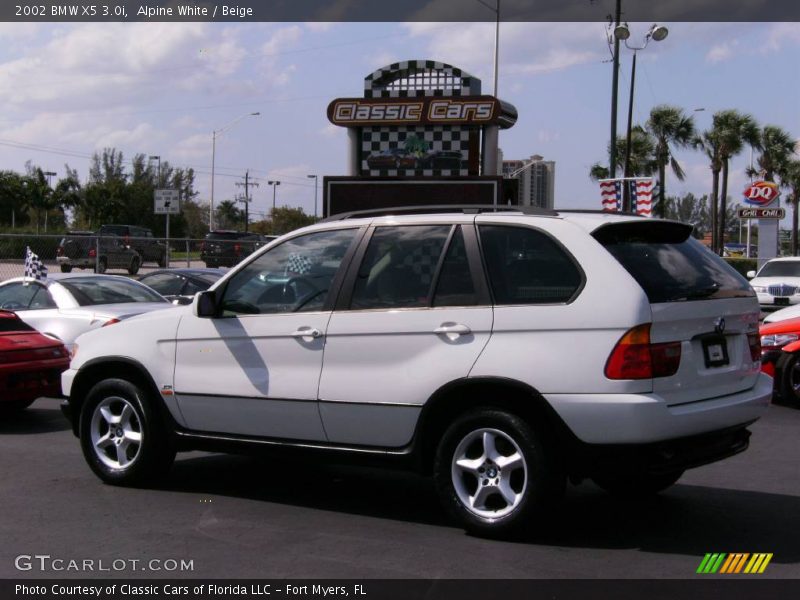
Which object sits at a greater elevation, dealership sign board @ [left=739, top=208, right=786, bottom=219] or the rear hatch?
dealership sign board @ [left=739, top=208, right=786, bottom=219]

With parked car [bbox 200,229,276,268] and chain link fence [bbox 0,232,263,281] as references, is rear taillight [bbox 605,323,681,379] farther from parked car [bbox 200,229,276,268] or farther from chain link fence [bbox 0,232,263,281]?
parked car [bbox 200,229,276,268]

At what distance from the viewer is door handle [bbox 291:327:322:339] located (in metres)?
5.83

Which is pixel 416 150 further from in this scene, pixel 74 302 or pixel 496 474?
pixel 496 474

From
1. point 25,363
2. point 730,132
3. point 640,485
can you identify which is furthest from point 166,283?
point 730,132

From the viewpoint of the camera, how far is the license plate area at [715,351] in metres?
5.26

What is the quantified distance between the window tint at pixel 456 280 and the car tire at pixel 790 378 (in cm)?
616

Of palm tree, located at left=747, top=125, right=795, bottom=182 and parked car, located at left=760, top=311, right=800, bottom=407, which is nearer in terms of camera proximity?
parked car, located at left=760, top=311, right=800, bottom=407

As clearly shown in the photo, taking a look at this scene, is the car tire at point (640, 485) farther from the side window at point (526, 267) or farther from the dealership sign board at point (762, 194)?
the dealership sign board at point (762, 194)

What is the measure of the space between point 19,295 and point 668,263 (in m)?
9.05

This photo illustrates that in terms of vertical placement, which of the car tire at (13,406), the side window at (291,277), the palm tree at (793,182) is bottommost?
the car tire at (13,406)

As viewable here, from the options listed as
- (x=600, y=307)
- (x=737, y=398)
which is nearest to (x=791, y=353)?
(x=737, y=398)

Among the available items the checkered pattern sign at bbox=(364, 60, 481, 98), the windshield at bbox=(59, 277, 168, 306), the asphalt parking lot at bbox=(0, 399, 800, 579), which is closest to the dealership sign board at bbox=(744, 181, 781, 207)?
the checkered pattern sign at bbox=(364, 60, 481, 98)

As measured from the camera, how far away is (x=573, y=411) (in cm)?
500

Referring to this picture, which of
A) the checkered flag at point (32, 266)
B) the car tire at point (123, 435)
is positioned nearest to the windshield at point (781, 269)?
the checkered flag at point (32, 266)
